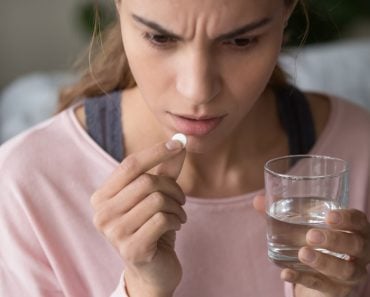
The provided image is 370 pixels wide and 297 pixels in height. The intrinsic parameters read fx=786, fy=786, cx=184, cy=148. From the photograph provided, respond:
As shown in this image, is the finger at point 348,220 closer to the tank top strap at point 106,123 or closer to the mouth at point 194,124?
the mouth at point 194,124

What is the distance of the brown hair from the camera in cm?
145

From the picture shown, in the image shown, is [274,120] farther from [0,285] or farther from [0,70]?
[0,70]

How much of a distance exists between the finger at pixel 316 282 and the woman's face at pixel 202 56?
24 centimetres

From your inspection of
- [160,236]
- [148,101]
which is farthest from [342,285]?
[148,101]

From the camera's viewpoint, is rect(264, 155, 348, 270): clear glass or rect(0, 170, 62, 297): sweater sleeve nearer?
rect(264, 155, 348, 270): clear glass

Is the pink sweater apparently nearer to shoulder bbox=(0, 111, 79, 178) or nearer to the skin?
shoulder bbox=(0, 111, 79, 178)

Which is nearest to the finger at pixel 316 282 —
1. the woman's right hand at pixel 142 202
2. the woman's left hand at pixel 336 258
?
the woman's left hand at pixel 336 258

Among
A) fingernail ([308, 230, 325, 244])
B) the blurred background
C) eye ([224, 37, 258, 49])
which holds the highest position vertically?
eye ([224, 37, 258, 49])

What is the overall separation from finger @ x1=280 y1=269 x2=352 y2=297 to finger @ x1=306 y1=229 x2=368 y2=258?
0.21 feet

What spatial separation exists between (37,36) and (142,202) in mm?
2680

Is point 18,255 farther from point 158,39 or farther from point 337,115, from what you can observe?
point 337,115

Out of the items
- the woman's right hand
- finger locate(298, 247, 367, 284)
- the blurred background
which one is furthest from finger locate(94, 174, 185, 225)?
the blurred background

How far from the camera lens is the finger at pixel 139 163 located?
1078mm

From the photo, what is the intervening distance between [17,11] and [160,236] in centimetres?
263
